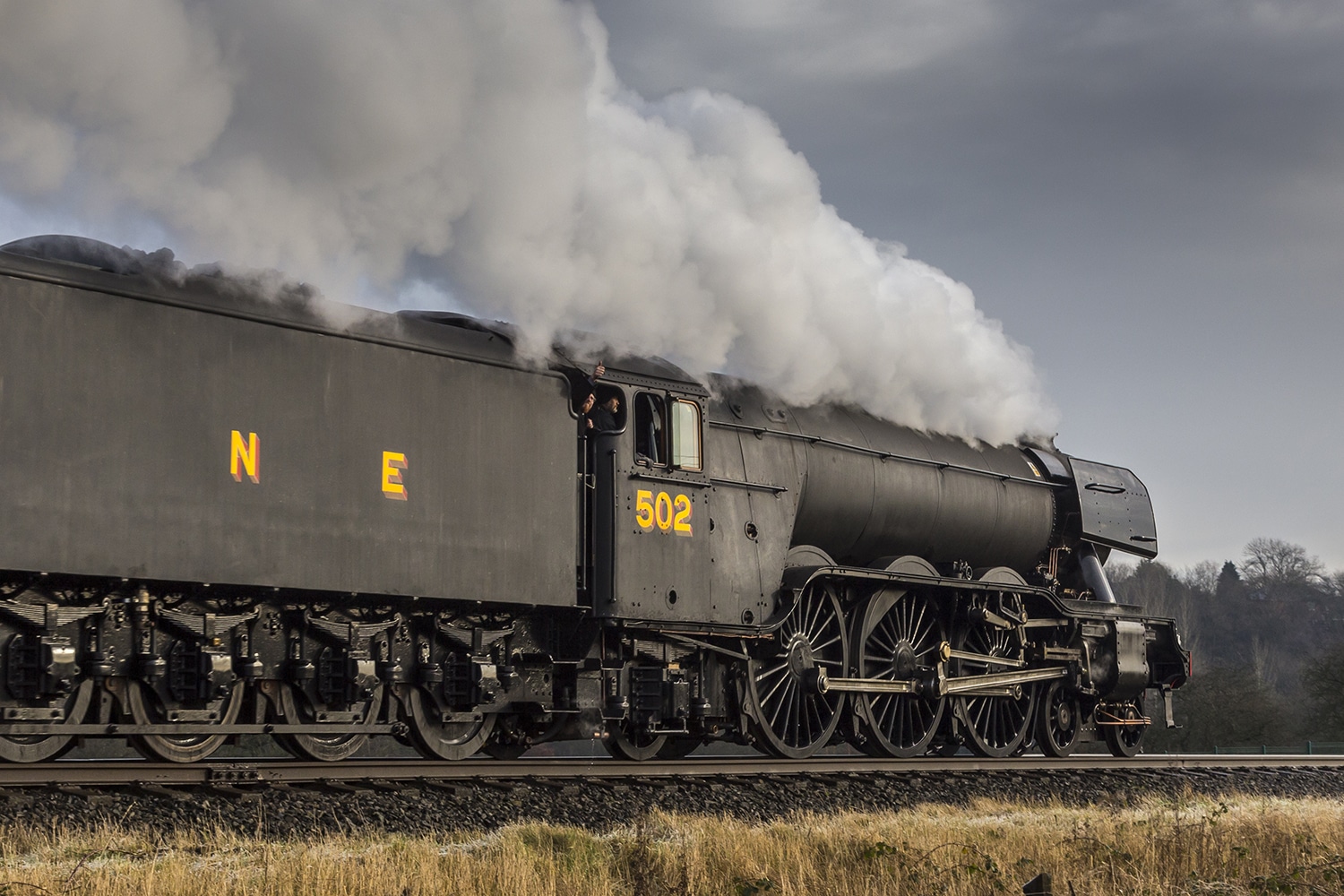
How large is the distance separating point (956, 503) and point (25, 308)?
10.8m

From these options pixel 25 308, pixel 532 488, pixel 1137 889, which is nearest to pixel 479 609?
pixel 532 488

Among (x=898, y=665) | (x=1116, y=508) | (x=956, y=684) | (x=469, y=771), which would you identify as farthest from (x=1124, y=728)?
(x=469, y=771)

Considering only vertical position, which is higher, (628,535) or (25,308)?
(25,308)

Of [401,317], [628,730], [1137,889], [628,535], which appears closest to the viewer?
[1137,889]

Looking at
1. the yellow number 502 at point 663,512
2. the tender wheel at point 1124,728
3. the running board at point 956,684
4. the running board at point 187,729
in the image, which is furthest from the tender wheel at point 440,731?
the tender wheel at point 1124,728

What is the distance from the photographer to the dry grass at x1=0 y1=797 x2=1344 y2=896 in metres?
7.05

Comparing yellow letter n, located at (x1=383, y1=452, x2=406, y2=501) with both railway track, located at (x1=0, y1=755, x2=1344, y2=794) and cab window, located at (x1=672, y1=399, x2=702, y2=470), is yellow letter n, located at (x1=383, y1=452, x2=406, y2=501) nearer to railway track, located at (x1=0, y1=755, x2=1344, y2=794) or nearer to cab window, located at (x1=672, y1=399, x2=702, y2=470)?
railway track, located at (x1=0, y1=755, x2=1344, y2=794)

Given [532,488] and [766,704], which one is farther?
[766,704]

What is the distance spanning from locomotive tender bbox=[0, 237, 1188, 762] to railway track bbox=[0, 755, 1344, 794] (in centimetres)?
37

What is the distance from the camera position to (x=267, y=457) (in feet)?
32.8

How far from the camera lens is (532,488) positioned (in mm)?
11758

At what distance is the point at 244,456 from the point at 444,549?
1.90 m

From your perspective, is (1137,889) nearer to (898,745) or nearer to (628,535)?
(628,535)

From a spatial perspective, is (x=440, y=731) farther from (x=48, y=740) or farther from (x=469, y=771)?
(x=48, y=740)
